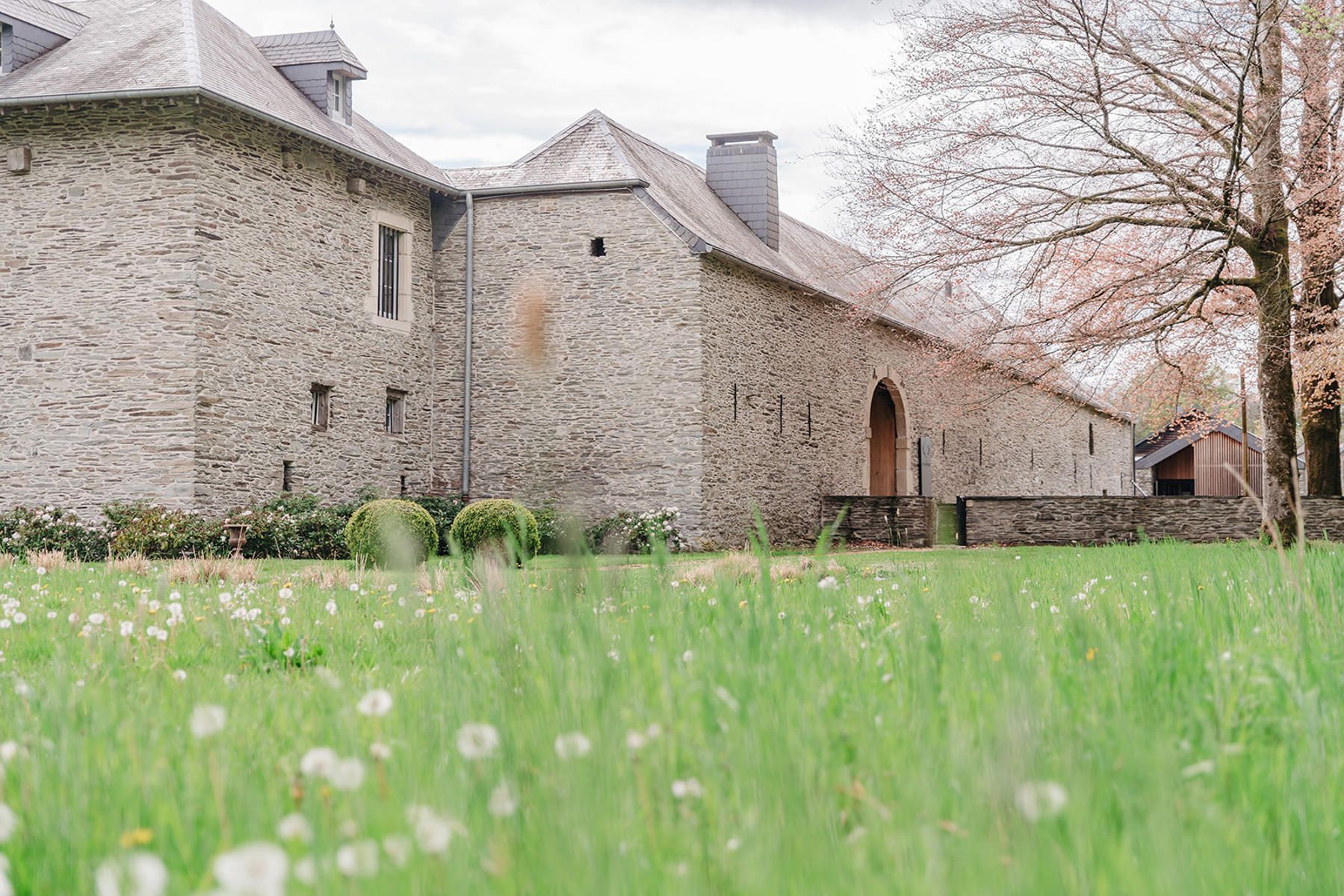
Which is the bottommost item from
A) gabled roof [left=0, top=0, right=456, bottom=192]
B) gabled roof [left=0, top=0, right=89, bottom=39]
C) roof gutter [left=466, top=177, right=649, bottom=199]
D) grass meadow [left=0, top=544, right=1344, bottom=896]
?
grass meadow [left=0, top=544, right=1344, bottom=896]

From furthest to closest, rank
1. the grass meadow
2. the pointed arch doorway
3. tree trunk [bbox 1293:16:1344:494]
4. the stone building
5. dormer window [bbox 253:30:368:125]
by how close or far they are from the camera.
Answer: the pointed arch doorway < dormer window [bbox 253:30:368:125] < the stone building < tree trunk [bbox 1293:16:1344:494] < the grass meadow

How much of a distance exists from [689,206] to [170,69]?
1021 centimetres

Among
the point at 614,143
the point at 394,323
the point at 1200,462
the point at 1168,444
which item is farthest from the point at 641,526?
the point at 1168,444

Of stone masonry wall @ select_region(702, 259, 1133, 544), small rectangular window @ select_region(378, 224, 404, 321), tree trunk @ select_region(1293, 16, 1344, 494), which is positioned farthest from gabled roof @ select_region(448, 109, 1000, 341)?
tree trunk @ select_region(1293, 16, 1344, 494)

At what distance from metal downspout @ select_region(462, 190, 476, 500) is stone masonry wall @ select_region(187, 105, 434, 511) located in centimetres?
77

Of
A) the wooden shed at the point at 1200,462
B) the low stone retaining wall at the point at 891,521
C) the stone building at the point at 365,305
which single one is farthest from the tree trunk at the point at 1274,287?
the wooden shed at the point at 1200,462

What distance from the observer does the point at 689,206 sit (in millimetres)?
24406

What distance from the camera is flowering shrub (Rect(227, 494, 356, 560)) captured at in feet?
57.7

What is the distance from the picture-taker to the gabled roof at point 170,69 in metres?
17.9

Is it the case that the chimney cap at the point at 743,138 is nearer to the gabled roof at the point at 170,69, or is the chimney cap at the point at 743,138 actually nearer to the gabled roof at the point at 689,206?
the gabled roof at the point at 689,206

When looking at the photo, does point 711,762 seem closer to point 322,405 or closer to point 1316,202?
point 1316,202

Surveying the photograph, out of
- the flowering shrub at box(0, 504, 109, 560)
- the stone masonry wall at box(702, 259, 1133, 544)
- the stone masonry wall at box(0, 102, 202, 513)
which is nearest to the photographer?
the flowering shrub at box(0, 504, 109, 560)

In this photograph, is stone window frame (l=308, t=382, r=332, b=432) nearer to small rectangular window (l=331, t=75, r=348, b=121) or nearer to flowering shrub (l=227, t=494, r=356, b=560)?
flowering shrub (l=227, t=494, r=356, b=560)

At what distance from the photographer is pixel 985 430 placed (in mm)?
36312
